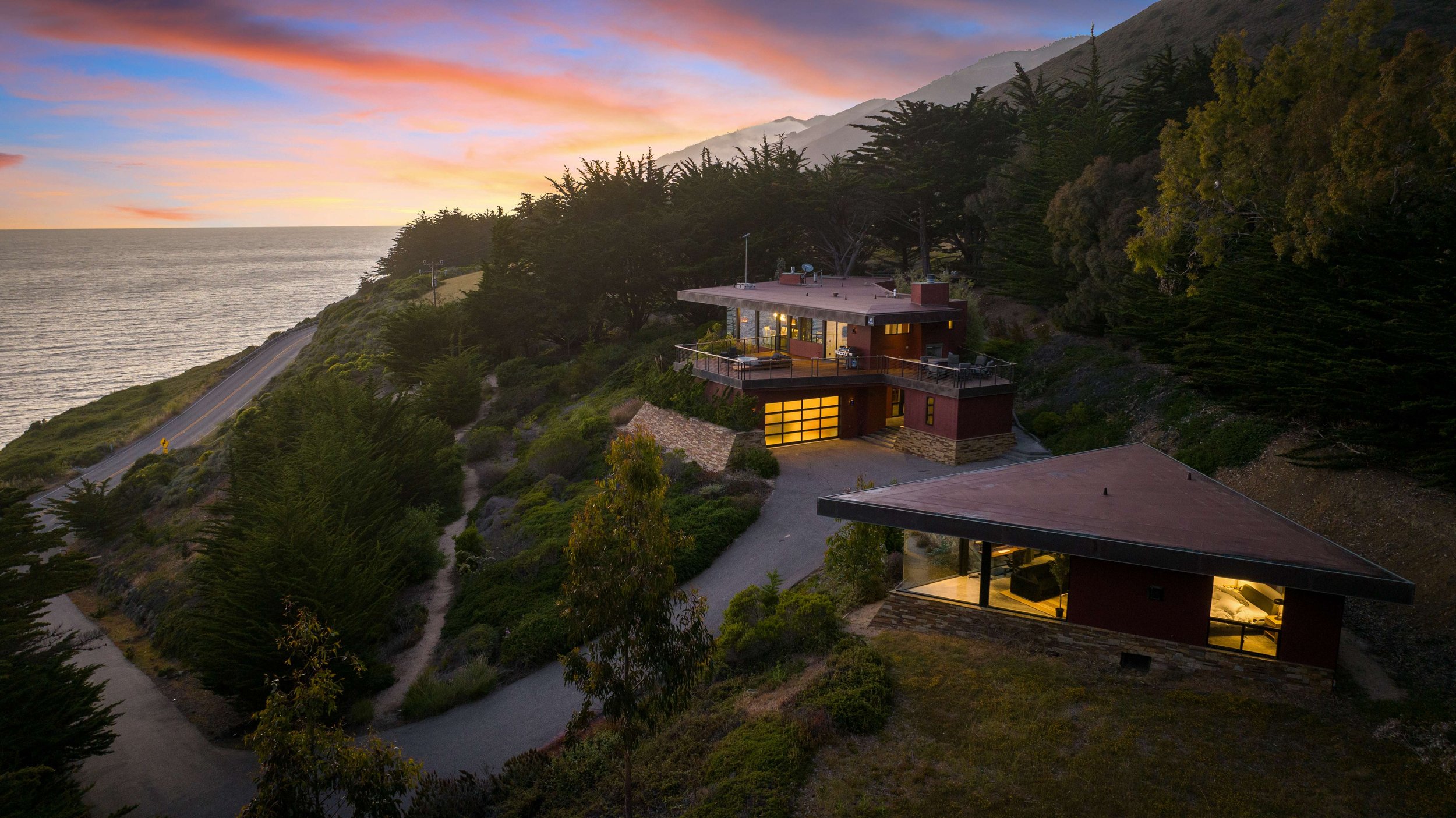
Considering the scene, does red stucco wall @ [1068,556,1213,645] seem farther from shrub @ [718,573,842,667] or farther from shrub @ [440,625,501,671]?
shrub @ [440,625,501,671]

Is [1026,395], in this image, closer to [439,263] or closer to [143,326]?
[439,263]

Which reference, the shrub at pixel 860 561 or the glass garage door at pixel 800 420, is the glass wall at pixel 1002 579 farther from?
the glass garage door at pixel 800 420

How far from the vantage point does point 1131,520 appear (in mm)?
15578

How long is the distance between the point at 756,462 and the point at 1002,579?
45.9ft

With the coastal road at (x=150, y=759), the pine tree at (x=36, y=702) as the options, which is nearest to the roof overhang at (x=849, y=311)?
the coastal road at (x=150, y=759)

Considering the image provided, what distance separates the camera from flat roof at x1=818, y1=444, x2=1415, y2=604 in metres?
13.7

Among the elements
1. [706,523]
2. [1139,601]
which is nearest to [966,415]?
[706,523]

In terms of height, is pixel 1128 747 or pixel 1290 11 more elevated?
pixel 1290 11

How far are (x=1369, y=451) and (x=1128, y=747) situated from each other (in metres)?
13.5

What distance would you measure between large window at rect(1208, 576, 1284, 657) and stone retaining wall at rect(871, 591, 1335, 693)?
263mm

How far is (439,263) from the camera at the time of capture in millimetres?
114500

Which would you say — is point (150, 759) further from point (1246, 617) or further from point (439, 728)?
point (1246, 617)

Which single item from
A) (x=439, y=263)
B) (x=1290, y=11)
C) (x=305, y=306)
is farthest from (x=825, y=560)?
(x=305, y=306)

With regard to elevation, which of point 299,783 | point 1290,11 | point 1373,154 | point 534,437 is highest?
point 1290,11
